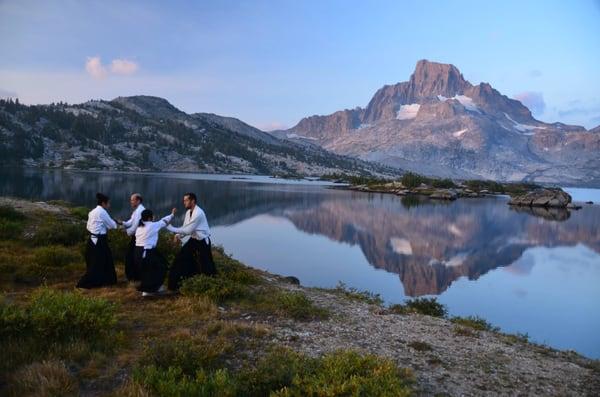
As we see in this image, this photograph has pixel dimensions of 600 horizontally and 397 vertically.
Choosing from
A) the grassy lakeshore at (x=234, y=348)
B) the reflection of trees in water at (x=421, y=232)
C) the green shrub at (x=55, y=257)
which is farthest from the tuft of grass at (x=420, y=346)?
the reflection of trees in water at (x=421, y=232)

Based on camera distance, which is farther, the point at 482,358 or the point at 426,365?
the point at 482,358

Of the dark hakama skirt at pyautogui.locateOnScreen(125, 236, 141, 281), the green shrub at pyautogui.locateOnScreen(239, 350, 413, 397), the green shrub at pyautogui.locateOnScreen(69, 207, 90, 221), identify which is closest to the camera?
the green shrub at pyautogui.locateOnScreen(239, 350, 413, 397)

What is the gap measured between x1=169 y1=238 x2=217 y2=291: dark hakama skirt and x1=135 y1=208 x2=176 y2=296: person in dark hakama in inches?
19.5

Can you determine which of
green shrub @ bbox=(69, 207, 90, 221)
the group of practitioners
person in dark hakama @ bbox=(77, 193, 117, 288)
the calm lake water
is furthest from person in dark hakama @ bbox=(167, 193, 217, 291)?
green shrub @ bbox=(69, 207, 90, 221)

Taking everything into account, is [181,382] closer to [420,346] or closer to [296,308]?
[296,308]

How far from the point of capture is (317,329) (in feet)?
45.3

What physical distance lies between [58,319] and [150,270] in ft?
16.3

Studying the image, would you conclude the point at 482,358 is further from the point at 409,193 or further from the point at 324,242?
the point at 409,193

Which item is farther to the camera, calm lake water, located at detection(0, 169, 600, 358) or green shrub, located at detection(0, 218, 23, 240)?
calm lake water, located at detection(0, 169, 600, 358)

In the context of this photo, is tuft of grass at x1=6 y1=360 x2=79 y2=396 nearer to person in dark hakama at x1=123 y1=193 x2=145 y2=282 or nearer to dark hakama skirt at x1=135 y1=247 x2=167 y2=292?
dark hakama skirt at x1=135 y1=247 x2=167 y2=292

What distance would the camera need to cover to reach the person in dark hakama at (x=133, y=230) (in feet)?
51.7

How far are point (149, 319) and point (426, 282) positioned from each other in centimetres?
2626

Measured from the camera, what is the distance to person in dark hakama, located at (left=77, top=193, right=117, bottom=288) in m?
15.5

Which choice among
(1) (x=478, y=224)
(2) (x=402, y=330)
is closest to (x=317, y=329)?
(2) (x=402, y=330)
